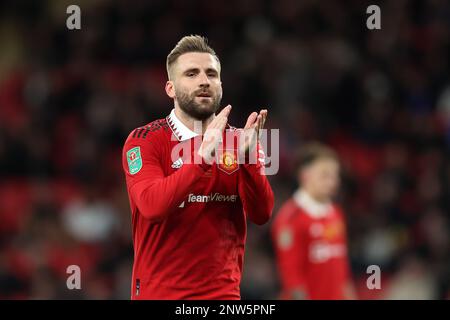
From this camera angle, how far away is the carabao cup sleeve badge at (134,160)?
14.8 ft

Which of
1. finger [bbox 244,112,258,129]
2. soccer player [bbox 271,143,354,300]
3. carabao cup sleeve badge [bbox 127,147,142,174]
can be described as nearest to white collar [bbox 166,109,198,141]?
carabao cup sleeve badge [bbox 127,147,142,174]

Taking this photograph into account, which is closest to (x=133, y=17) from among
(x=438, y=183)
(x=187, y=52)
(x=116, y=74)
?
(x=116, y=74)

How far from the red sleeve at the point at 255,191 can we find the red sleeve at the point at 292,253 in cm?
291

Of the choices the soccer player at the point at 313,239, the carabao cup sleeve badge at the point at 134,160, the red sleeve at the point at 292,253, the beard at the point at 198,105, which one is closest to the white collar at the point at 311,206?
the soccer player at the point at 313,239

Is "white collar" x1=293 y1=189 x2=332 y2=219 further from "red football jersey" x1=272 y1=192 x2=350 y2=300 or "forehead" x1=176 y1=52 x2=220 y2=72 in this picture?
"forehead" x1=176 y1=52 x2=220 y2=72

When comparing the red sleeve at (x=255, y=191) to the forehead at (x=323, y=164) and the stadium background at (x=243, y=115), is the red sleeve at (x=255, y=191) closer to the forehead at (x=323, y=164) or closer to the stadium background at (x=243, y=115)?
the forehead at (x=323, y=164)

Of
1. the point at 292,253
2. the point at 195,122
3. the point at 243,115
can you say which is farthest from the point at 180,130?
the point at 243,115

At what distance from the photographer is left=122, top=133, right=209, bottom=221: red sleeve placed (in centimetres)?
423

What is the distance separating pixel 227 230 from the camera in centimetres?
461

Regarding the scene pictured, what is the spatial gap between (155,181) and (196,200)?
11.4 inches

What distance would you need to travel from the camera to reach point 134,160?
4551mm

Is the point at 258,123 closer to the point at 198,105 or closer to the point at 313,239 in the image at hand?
the point at 198,105

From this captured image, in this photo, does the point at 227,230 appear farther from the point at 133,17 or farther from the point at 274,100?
the point at 133,17

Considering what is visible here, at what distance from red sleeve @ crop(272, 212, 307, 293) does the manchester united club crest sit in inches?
117
